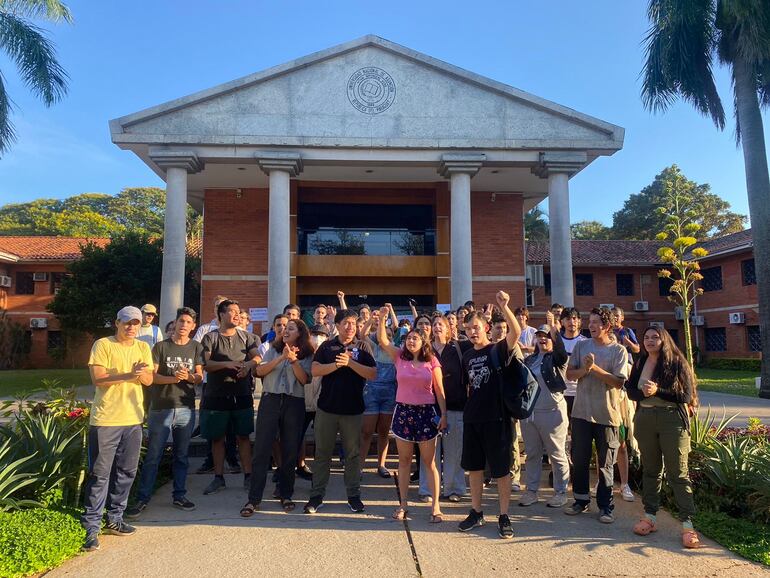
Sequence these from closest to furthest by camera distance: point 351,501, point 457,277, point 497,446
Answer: point 497,446
point 351,501
point 457,277

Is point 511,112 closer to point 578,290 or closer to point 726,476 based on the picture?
point 726,476

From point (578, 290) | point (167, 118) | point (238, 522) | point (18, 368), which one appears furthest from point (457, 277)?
point (18, 368)

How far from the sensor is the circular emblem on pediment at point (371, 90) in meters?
16.3

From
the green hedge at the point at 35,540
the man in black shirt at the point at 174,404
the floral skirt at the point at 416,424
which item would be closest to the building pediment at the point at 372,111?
the man in black shirt at the point at 174,404

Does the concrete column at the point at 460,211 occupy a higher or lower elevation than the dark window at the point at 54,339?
higher

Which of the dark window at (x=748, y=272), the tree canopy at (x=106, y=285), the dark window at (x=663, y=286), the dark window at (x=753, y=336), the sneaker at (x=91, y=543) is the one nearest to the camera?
the sneaker at (x=91, y=543)

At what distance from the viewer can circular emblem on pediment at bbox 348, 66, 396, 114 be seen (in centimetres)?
1633

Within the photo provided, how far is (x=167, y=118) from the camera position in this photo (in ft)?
51.6

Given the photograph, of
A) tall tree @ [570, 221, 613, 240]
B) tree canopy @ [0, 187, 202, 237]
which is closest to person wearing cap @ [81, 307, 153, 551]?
tree canopy @ [0, 187, 202, 237]

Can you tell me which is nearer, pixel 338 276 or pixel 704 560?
pixel 704 560

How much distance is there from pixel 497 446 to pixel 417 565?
126 cm

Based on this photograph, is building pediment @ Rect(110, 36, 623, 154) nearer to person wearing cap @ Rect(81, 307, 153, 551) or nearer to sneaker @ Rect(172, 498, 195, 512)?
person wearing cap @ Rect(81, 307, 153, 551)

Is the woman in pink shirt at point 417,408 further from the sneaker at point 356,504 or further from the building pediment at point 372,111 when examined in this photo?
the building pediment at point 372,111

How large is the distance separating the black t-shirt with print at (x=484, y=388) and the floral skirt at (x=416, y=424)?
0.41m
